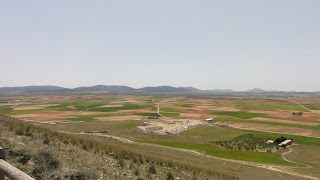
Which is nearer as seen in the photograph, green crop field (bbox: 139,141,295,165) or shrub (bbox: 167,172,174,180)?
shrub (bbox: 167,172,174,180)

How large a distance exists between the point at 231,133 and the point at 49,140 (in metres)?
53.4

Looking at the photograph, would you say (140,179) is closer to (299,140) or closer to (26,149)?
(26,149)

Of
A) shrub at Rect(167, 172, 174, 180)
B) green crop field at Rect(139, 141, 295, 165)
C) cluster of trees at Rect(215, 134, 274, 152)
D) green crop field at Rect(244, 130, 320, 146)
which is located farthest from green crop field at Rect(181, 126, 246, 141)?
shrub at Rect(167, 172, 174, 180)

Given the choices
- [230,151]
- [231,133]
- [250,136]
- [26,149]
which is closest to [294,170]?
[230,151]

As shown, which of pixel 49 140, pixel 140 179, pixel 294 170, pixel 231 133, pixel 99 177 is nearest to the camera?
A: pixel 99 177

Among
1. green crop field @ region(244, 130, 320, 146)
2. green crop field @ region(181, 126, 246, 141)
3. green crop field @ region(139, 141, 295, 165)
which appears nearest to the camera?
green crop field @ region(139, 141, 295, 165)

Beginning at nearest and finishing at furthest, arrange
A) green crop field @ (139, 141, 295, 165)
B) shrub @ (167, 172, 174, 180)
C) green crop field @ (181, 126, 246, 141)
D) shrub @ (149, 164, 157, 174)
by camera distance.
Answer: shrub @ (167, 172, 174, 180), shrub @ (149, 164, 157, 174), green crop field @ (139, 141, 295, 165), green crop field @ (181, 126, 246, 141)

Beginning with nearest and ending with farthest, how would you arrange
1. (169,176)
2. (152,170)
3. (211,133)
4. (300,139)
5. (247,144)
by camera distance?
(169,176), (152,170), (247,144), (300,139), (211,133)

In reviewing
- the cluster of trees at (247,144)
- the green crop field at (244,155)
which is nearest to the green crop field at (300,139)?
the cluster of trees at (247,144)

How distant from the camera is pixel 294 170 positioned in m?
28.4

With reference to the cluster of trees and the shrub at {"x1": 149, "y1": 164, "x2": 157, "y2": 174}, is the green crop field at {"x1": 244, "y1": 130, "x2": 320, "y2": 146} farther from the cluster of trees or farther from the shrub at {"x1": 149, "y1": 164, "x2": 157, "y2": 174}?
the shrub at {"x1": 149, "y1": 164, "x2": 157, "y2": 174}

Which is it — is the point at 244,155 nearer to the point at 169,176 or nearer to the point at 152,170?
the point at 169,176

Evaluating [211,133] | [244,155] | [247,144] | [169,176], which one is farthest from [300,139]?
[169,176]

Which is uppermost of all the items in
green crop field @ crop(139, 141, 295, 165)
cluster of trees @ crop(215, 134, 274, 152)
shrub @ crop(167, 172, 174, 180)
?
shrub @ crop(167, 172, 174, 180)
